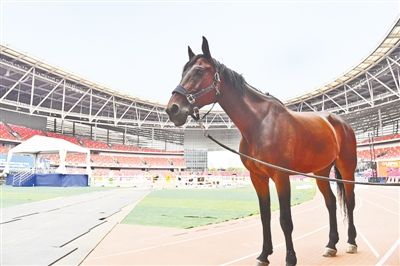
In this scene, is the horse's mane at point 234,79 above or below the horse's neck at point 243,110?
above

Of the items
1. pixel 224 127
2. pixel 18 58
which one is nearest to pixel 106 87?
pixel 18 58

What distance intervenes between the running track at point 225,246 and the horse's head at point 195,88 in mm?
1746

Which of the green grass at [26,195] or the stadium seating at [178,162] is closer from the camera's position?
the green grass at [26,195]

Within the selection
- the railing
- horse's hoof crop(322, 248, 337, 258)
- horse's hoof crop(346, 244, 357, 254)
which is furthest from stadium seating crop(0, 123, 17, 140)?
horse's hoof crop(346, 244, 357, 254)

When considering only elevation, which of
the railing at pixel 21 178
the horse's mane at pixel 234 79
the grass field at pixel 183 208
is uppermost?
the horse's mane at pixel 234 79

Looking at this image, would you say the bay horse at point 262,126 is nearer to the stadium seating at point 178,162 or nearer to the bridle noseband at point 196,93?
the bridle noseband at point 196,93

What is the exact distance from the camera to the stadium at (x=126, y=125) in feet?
83.7

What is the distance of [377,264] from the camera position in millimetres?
2984

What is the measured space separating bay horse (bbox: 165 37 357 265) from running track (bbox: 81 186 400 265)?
83 centimetres

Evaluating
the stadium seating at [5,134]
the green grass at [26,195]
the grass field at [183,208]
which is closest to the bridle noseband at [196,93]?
the grass field at [183,208]

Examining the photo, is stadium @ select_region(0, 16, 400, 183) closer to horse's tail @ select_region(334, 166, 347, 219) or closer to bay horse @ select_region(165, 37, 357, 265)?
horse's tail @ select_region(334, 166, 347, 219)

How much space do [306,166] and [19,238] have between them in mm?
4266

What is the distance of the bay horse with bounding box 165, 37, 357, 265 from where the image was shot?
239 cm

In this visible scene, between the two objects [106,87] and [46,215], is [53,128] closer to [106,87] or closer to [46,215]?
[106,87]
